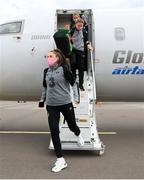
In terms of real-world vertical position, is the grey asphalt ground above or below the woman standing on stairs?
below

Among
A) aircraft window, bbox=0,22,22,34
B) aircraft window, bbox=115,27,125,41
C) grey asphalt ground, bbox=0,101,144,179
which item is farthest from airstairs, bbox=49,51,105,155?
aircraft window, bbox=0,22,22,34

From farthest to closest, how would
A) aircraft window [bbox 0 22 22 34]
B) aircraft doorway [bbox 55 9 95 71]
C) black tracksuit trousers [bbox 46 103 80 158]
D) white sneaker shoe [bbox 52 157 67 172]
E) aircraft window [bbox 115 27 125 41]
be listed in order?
aircraft window [bbox 0 22 22 34]
aircraft window [bbox 115 27 125 41]
aircraft doorway [bbox 55 9 95 71]
black tracksuit trousers [bbox 46 103 80 158]
white sneaker shoe [bbox 52 157 67 172]

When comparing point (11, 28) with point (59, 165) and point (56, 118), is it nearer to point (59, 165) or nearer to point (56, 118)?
point (56, 118)

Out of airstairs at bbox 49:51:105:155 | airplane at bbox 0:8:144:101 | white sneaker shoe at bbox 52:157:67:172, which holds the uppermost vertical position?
airplane at bbox 0:8:144:101

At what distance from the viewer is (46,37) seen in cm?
1044

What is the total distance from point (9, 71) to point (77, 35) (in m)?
1.84

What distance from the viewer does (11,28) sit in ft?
35.5

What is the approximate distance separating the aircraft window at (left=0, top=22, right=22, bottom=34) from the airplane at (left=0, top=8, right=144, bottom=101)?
2 centimetres

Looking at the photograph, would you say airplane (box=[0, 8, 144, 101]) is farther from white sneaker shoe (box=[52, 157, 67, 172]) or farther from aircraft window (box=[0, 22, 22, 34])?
white sneaker shoe (box=[52, 157, 67, 172])

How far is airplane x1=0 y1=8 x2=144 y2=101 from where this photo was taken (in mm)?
10398

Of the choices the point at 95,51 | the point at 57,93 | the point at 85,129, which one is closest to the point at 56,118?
the point at 57,93

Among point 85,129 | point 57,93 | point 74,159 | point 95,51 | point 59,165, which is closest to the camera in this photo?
point 59,165

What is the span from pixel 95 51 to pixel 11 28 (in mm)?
2098

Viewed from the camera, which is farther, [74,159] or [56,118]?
[74,159]
